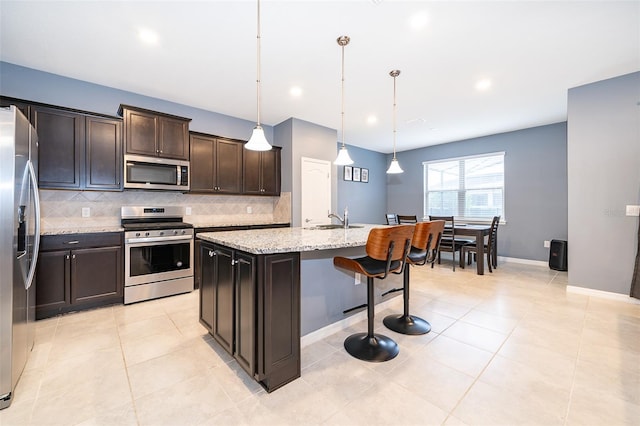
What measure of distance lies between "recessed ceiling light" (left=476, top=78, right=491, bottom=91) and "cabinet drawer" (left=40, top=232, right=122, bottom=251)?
4764 mm

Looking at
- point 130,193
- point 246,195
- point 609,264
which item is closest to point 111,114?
point 130,193

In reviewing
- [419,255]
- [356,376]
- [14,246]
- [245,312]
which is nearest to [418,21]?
[419,255]

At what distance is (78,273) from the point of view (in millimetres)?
2850

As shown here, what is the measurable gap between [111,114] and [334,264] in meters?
3.52

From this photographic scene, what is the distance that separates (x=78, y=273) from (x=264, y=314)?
8.53 ft

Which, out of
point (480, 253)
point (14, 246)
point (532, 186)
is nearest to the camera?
point (14, 246)

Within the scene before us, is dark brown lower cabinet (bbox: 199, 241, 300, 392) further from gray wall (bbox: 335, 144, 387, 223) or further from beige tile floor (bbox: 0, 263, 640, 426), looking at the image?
gray wall (bbox: 335, 144, 387, 223)

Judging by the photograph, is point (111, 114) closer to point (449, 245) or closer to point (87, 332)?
point (87, 332)

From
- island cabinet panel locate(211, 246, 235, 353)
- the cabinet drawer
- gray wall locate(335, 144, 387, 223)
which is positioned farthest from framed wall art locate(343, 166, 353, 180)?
island cabinet panel locate(211, 246, 235, 353)

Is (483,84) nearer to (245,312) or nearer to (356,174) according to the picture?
(356,174)

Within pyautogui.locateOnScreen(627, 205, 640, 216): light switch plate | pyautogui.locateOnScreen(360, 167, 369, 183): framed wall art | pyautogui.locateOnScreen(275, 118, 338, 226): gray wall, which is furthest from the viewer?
pyautogui.locateOnScreen(360, 167, 369, 183): framed wall art

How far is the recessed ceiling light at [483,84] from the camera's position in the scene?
328 centimetres

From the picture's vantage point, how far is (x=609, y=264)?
3270 mm

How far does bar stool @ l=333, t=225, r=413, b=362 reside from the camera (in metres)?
1.86
